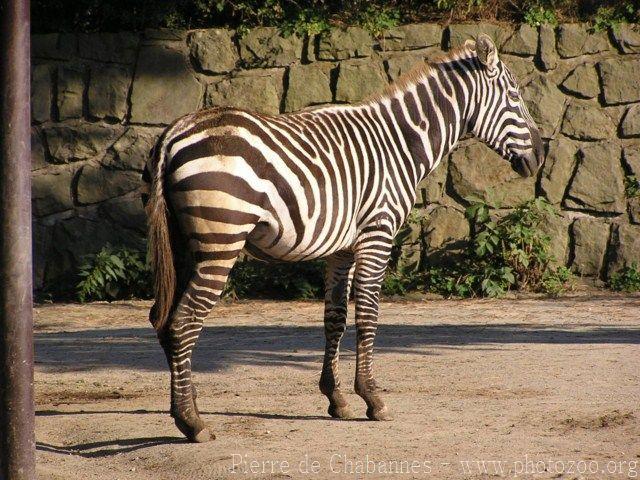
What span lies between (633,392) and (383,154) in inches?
88.4

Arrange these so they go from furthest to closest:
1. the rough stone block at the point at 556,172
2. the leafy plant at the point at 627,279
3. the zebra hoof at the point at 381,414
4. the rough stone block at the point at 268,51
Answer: the rough stone block at the point at 268,51
the rough stone block at the point at 556,172
the leafy plant at the point at 627,279
the zebra hoof at the point at 381,414

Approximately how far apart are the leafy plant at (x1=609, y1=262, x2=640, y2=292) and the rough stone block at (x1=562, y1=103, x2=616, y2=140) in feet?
5.13

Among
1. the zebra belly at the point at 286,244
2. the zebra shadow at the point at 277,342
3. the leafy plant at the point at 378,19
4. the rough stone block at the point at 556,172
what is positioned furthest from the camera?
the leafy plant at the point at 378,19

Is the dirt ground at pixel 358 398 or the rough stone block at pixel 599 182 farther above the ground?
the rough stone block at pixel 599 182

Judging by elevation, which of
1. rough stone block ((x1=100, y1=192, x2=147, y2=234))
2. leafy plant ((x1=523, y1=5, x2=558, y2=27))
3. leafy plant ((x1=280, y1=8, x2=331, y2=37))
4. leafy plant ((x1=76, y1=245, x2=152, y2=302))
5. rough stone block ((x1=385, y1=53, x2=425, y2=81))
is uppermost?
leafy plant ((x1=523, y1=5, x2=558, y2=27))

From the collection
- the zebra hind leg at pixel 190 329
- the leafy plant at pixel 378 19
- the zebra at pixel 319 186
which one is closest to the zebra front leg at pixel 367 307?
the zebra at pixel 319 186

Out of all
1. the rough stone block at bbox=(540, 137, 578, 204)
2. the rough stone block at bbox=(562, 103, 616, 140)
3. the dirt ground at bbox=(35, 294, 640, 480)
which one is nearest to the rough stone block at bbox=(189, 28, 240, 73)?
the dirt ground at bbox=(35, 294, 640, 480)

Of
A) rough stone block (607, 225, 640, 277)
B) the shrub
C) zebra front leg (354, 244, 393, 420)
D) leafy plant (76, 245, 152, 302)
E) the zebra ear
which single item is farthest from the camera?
rough stone block (607, 225, 640, 277)

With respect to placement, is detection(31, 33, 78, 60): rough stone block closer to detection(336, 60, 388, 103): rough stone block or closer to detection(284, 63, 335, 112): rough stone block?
detection(284, 63, 335, 112): rough stone block

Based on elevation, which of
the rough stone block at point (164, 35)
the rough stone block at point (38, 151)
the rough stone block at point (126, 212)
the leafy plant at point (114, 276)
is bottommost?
the leafy plant at point (114, 276)

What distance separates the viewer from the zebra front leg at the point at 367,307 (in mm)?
6316

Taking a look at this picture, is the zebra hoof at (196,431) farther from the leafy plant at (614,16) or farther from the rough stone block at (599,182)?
the leafy plant at (614,16)

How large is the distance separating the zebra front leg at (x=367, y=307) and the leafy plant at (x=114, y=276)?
192 inches

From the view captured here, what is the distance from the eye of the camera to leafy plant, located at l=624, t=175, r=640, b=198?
11.6 metres
